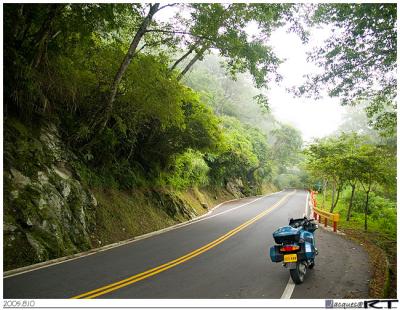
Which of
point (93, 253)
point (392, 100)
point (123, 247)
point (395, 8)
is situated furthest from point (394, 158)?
point (93, 253)

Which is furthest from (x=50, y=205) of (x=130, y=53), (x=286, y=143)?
(x=286, y=143)

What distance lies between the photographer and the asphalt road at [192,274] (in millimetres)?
6711

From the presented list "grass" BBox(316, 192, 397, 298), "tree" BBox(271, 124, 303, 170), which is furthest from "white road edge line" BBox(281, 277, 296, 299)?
"tree" BBox(271, 124, 303, 170)

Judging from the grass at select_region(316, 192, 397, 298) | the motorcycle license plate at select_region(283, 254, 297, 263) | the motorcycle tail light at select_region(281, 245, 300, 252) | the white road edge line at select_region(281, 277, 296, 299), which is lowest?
the grass at select_region(316, 192, 397, 298)

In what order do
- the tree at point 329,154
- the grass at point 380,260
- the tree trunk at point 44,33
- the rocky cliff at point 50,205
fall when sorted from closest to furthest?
the grass at point 380,260 < the rocky cliff at point 50,205 < the tree trunk at point 44,33 < the tree at point 329,154

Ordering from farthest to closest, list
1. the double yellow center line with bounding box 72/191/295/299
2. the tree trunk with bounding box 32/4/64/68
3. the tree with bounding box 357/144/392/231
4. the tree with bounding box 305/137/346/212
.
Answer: the tree with bounding box 305/137/346/212 → the tree with bounding box 357/144/392/231 → the tree trunk with bounding box 32/4/64/68 → the double yellow center line with bounding box 72/191/295/299

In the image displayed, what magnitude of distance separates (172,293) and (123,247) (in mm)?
5305

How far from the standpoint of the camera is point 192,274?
26.4 ft

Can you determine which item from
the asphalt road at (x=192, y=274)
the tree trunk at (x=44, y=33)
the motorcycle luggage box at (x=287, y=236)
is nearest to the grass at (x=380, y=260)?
the asphalt road at (x=192, y=274)

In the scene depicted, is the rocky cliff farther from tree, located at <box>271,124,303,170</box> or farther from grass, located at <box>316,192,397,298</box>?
tree, located at <box>271,124,303,170</box>

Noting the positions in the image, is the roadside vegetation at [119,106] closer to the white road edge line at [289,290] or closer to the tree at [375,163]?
the tree at [375,163]

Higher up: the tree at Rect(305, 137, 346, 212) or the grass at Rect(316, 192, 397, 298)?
the tree at Rect(305, 137, 346, 212)

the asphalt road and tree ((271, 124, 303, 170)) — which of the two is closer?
the asphalt road

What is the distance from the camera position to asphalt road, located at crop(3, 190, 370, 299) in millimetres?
6711
